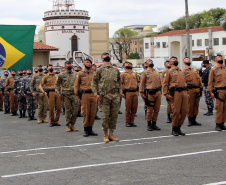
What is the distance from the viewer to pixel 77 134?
37.4 ft

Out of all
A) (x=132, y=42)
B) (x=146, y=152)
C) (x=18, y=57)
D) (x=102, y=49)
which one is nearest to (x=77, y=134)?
(x=146, y=152)

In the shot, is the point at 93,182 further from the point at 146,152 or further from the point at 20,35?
the point at 20,35

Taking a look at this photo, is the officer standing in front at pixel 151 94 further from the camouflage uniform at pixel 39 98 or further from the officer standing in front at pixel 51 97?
the camouflage uniform at pixel 39 98

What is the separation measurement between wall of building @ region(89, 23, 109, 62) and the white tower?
3531cm

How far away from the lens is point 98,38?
88812 millimetres

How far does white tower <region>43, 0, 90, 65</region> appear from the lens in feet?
163

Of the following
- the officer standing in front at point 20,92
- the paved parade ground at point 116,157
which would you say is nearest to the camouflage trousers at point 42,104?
the officer standing in front at point 20,92

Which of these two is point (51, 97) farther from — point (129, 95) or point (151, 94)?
point (151, 94)

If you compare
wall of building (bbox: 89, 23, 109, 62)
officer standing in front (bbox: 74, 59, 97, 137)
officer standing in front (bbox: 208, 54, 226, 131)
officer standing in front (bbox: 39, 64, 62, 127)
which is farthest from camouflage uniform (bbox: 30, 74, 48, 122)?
wall of building (bbox: 89, 23, 109, 62)

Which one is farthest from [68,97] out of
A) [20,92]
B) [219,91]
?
[20,92]

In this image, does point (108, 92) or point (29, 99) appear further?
point (29, 99)

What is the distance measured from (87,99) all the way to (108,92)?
1099 millimetres

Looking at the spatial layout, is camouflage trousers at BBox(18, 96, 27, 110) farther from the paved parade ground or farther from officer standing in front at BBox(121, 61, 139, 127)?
officer standing in front at BBox(121, 61, 139, 127)

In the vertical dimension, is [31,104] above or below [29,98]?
below
